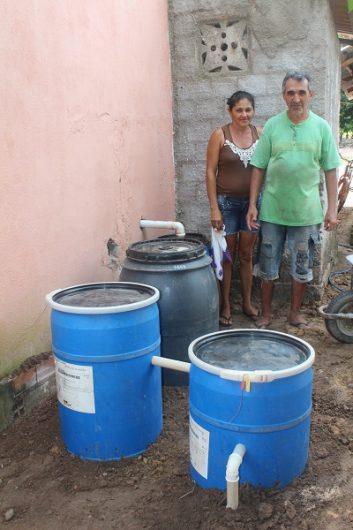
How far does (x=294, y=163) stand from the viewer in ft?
12.4

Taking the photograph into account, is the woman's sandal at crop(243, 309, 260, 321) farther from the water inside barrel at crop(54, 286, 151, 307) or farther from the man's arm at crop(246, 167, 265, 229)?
the water inside barrel at crop(54, 286, 151, 307)

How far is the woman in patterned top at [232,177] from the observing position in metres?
3.99

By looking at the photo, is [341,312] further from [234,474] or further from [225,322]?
[234,474]

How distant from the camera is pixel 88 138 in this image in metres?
3.36

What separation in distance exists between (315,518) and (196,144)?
3.48 meters

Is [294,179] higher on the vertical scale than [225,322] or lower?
higher

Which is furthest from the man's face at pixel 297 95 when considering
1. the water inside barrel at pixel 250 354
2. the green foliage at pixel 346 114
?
→ the green foliage at pixel 346 114

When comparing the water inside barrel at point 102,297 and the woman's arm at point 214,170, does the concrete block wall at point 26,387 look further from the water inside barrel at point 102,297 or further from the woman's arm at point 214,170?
the woman's arm at point 214,170

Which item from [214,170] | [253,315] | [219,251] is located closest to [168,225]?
[219,251]

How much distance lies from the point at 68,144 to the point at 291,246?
1880 millimetres

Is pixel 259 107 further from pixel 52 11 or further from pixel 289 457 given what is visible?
pixel 289 457

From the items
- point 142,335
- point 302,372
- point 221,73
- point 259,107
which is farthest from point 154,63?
point 302,372

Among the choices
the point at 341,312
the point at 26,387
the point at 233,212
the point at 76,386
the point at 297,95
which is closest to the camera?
the point at 76,386

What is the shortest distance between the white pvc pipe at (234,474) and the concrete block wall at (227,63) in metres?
2.97
